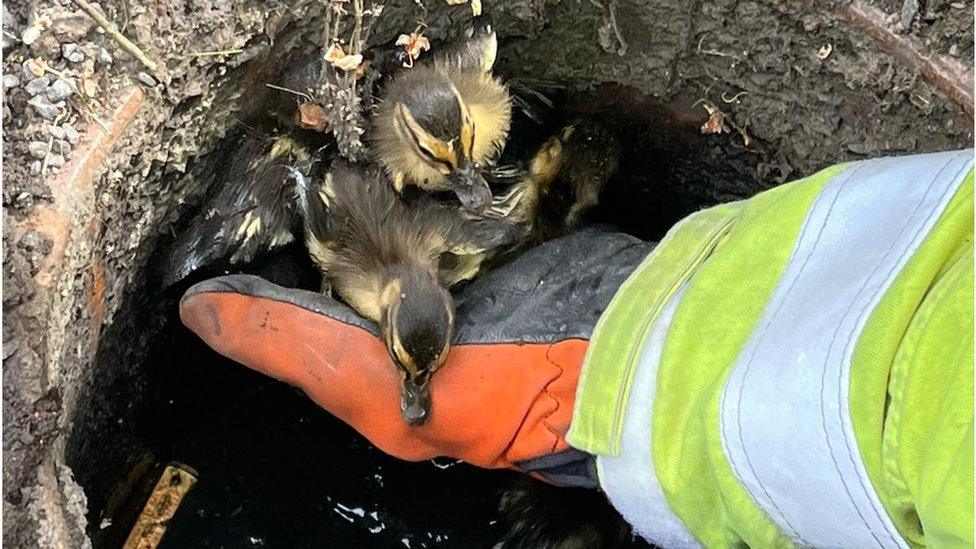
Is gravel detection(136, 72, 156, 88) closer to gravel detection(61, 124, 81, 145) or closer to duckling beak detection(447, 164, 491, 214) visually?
gravel detection(61, 124, 81, 145)

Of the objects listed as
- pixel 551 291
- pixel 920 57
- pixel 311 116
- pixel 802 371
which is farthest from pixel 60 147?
pixel 920 57

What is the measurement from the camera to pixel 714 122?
1.95 m

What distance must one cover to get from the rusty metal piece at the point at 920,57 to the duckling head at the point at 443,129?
69 cm

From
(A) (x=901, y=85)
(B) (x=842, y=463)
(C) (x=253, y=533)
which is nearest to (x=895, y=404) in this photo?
(B) (x=842, y=463)

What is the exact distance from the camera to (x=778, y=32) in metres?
1.74

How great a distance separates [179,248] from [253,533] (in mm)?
674

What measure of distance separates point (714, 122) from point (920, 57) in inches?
18.5

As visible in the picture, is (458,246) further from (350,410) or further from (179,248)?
(179,248)

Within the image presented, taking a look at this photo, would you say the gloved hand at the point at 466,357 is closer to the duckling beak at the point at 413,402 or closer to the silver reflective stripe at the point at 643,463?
the duckling beak at the point at 413,402

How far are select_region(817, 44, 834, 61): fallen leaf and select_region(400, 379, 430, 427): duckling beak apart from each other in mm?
935

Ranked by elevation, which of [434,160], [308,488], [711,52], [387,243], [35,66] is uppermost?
[35,66]

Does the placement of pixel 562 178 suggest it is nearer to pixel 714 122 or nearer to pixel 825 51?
pixel 714 122

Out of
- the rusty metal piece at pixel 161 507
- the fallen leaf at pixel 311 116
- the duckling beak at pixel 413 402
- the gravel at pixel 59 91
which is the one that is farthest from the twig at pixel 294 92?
the rusty metal piece at pixel 161 507

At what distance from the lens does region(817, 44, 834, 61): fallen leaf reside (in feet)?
5.50
